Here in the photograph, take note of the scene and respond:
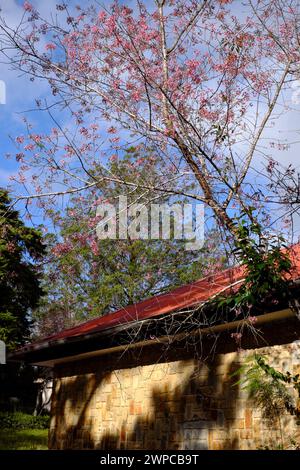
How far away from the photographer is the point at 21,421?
2022 cm

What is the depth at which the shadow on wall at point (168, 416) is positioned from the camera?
268 inches

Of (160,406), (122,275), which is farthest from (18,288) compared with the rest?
(160,406)

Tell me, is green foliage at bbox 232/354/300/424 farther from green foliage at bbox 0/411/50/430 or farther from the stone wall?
green foliage at bbox 0/411/50/430

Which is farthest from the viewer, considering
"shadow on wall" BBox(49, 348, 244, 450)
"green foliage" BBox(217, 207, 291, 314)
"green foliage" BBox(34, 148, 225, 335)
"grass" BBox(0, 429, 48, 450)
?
"green foliage" BBox(34, 148, 225, 335)

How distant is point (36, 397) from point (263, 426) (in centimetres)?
2050

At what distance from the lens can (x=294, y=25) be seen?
7719 mm

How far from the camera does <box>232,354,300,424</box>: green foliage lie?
605 centimetres

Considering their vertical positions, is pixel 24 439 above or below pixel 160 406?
below

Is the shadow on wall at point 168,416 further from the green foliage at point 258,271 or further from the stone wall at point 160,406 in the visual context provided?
the green foliage at point 258,271

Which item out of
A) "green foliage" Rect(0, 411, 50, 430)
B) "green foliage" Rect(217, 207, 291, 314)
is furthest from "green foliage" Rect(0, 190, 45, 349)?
"green foliage" Rect(217, 207, 291, 314)

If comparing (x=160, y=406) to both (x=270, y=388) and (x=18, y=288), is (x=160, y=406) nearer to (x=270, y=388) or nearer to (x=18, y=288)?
(x=270, y=388)

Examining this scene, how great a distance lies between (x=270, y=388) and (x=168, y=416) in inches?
76.7
